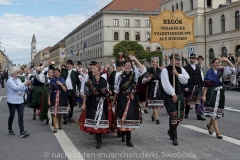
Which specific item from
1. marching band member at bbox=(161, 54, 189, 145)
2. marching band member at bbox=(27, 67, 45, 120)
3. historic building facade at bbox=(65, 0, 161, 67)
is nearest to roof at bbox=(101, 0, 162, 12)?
historic building facade at bbox=(65, 0, 161, 67)

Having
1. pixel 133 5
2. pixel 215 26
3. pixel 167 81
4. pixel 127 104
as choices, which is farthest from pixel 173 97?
pixel 133 5

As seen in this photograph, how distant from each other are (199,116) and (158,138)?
3.42 m

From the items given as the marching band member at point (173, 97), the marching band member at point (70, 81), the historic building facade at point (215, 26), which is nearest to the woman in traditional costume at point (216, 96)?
the marching band member at point (173, 97)

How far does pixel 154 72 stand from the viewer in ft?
36.1

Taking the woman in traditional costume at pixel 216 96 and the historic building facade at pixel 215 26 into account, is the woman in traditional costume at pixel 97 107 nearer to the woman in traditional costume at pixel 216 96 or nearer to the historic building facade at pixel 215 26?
the woman in traditional costume at pixel 216 96

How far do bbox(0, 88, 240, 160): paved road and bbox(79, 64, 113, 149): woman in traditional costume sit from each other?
42 centimetres

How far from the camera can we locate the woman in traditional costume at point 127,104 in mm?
7352

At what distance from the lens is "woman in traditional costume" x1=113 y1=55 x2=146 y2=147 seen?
735 centimetres

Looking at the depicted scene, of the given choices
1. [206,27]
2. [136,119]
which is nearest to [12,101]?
[136,119]

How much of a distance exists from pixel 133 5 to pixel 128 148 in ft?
265

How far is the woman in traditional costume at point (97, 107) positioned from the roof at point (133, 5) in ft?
254

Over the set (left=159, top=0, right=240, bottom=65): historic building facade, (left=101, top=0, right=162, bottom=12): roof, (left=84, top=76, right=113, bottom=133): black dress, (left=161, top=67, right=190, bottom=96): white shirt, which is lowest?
(left=84, top=76, right=113, bottom=133): black dress

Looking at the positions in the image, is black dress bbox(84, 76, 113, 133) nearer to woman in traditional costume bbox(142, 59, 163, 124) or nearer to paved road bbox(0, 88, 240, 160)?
paved road bbox(0, 88, 240, 160)

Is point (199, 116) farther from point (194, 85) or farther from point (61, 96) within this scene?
point (61, 96)
